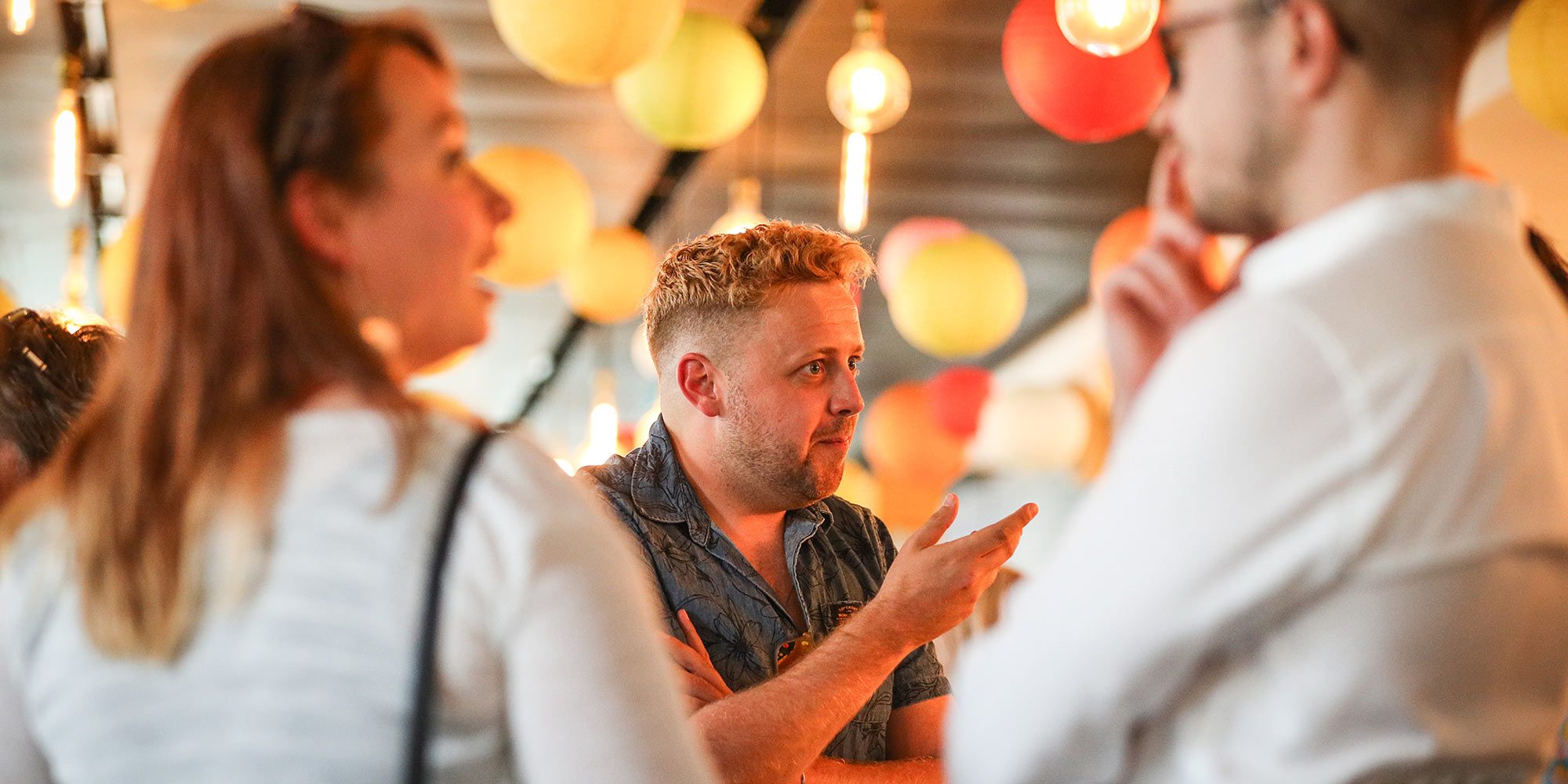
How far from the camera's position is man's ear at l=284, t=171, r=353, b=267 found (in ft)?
3.71

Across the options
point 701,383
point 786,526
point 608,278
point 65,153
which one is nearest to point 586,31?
point 701,383

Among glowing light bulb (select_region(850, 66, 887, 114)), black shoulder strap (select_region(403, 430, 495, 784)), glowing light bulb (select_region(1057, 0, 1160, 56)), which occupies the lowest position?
black shoulder strap (select_region(403, 430, 495, 784))

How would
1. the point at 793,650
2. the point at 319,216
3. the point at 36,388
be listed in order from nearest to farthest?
the point at 319,216 → the point at 36,388 → the point at 793,650

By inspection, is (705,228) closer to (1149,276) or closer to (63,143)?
(63,143)

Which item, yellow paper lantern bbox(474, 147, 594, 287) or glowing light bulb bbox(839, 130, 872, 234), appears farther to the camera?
yellow paper lantern bbox(474, 147, 594, 287)

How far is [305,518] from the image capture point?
1.07m

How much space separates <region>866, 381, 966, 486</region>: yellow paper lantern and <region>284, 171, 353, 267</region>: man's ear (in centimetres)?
611

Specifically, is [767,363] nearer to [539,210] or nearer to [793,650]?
[793,650]

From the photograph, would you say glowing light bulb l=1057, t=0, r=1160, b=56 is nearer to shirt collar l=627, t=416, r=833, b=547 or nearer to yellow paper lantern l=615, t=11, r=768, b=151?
yellow paper lantern l=615, t=11, r=768, b=151

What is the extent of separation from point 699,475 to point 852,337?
325mm

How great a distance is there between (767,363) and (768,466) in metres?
0.17

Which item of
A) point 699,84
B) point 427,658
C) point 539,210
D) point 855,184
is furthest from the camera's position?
point 539,210

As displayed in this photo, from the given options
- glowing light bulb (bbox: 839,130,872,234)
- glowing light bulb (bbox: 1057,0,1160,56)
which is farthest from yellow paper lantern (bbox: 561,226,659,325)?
glowing light bulb (bbox: 1057,0,1160,56)

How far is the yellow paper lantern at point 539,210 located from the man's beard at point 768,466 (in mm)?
1797
